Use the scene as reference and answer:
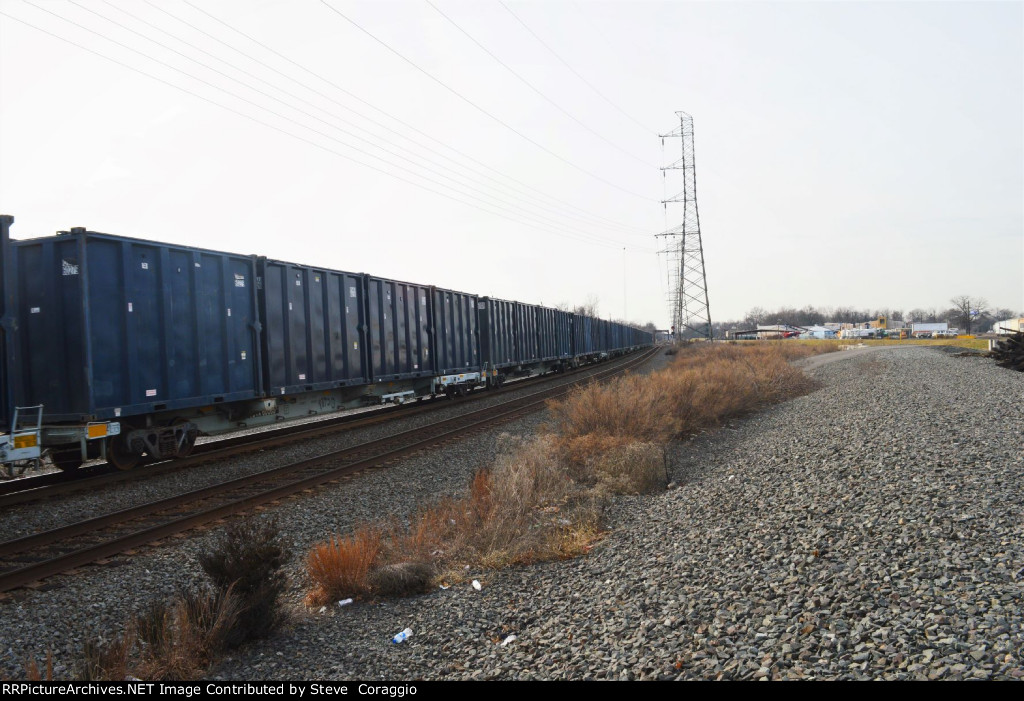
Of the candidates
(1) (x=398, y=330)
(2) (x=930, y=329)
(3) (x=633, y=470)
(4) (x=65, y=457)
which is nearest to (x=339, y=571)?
(3) (x=633, y=470)

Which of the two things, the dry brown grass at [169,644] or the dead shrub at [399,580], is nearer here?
the dry brown grass at [169,644]

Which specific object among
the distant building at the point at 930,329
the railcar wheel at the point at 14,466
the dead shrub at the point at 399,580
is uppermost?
the distant building at the point at 930,329

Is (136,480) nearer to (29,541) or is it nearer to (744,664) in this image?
(29,541)

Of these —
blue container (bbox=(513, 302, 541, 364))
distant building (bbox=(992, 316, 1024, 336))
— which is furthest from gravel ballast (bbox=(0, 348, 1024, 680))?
distant building (bbox=(992, 316, 1024, 336))

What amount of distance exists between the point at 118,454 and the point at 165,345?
6.66 feet

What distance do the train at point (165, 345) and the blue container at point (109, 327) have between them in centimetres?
2

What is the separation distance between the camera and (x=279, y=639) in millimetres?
4855

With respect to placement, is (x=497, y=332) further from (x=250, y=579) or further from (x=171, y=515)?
(x=250, y=579)

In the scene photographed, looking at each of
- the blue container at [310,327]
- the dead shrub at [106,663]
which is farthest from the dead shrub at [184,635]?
the blue container at [310,327]

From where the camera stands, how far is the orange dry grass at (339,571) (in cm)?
566

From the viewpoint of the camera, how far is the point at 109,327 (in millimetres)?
10617

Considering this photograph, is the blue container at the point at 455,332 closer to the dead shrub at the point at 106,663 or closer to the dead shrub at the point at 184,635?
the dead shrub at the point at 184,635

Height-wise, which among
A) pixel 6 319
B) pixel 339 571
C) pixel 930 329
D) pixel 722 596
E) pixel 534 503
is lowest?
pixel 534 503

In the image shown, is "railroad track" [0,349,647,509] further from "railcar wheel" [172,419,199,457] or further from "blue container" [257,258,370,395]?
"blue container" [257,258,370,395]
